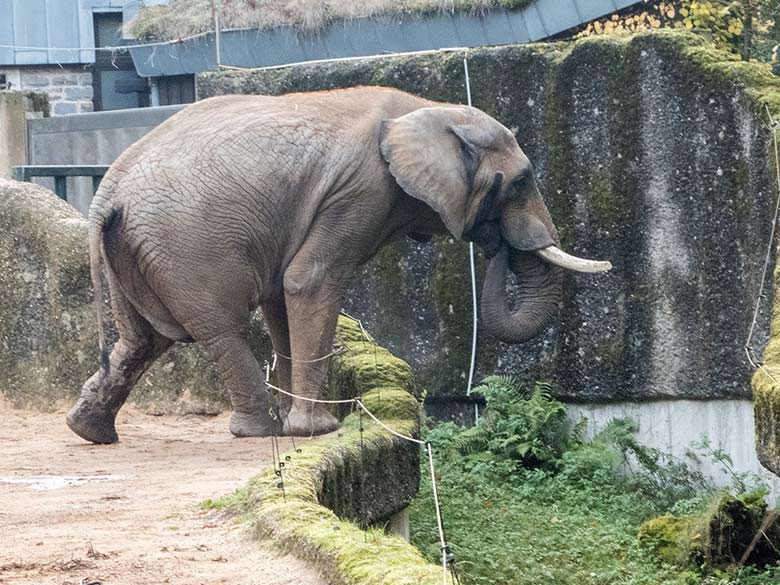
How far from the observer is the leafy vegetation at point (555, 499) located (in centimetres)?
1102

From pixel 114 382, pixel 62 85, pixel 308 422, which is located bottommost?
pixel 308 422

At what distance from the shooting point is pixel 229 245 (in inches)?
434

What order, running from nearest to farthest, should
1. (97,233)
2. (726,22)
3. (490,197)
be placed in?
(97,233) < (490,197) < (726,22)

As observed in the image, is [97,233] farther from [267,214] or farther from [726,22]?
[726,22]

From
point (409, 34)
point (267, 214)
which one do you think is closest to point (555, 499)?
point (267, 214)

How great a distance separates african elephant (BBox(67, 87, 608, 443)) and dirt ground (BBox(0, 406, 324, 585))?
21.3 inches

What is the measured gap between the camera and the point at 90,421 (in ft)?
37.8

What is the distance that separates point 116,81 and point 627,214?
45.5ft

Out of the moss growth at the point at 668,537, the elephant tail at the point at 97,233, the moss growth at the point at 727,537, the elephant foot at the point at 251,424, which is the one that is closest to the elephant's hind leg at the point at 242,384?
the elephant foot at the point at 251,424

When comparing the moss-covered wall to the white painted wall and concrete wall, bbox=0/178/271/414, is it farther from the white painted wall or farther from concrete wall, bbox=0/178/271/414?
concrete wall, bbox=0/178/271/414

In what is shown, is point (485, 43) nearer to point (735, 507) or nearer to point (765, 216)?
point (765, 216)

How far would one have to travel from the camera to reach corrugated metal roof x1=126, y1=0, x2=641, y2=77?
18.0 m

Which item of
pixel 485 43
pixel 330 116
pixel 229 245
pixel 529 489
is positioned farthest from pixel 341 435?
pixel 485 43

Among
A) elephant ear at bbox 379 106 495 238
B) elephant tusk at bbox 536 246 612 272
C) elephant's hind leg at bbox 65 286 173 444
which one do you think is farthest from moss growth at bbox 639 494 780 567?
elephant's hind leg at bbox 65 286 173 444
